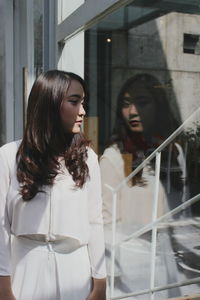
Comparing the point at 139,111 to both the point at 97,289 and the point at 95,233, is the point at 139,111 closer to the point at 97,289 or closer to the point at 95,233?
the point at 95,233

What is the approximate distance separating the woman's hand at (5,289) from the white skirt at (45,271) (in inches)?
1.2

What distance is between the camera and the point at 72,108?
151 cm

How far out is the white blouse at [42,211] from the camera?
1.45 meters

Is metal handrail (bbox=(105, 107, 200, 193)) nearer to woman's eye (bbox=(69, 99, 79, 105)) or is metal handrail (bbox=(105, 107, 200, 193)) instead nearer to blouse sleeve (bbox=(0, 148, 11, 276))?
woman's eye (bbox=(69, 99, 79, 105))

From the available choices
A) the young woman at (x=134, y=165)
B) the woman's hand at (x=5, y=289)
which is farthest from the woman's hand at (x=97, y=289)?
the young woman at (x=134, y=165)

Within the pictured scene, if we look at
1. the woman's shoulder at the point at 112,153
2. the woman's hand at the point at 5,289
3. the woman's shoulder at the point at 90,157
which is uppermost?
the woman's shoulder at the point at 90,157

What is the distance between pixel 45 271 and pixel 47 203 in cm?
24

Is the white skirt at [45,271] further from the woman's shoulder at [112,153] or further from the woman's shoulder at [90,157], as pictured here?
the woman's shoulder at [112,153]

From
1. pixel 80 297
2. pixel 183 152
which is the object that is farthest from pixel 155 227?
pixel 80 297

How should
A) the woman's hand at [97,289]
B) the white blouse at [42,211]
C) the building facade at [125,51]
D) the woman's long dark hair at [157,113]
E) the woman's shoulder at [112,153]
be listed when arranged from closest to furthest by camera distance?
the white blouse at [42,211], the woman's hand at [97,289], the building facade at [125,51], the woman's long dark hair at [157,113], the woman's shoulder at [112,153]

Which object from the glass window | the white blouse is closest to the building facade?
the glass window

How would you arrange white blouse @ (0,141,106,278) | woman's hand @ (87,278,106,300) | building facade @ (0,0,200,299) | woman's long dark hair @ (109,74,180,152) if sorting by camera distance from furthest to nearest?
woman's long dark hair @ (109,74,180,152) < building facade @ (0,0,200,299) < woman's hand @ (87,278,106,300) < white blouse @ (0,141,106,278)

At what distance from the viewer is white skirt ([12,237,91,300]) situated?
4.80ft

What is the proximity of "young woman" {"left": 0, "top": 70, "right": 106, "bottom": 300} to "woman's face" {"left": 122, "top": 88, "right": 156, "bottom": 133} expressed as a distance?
2.95 ft
